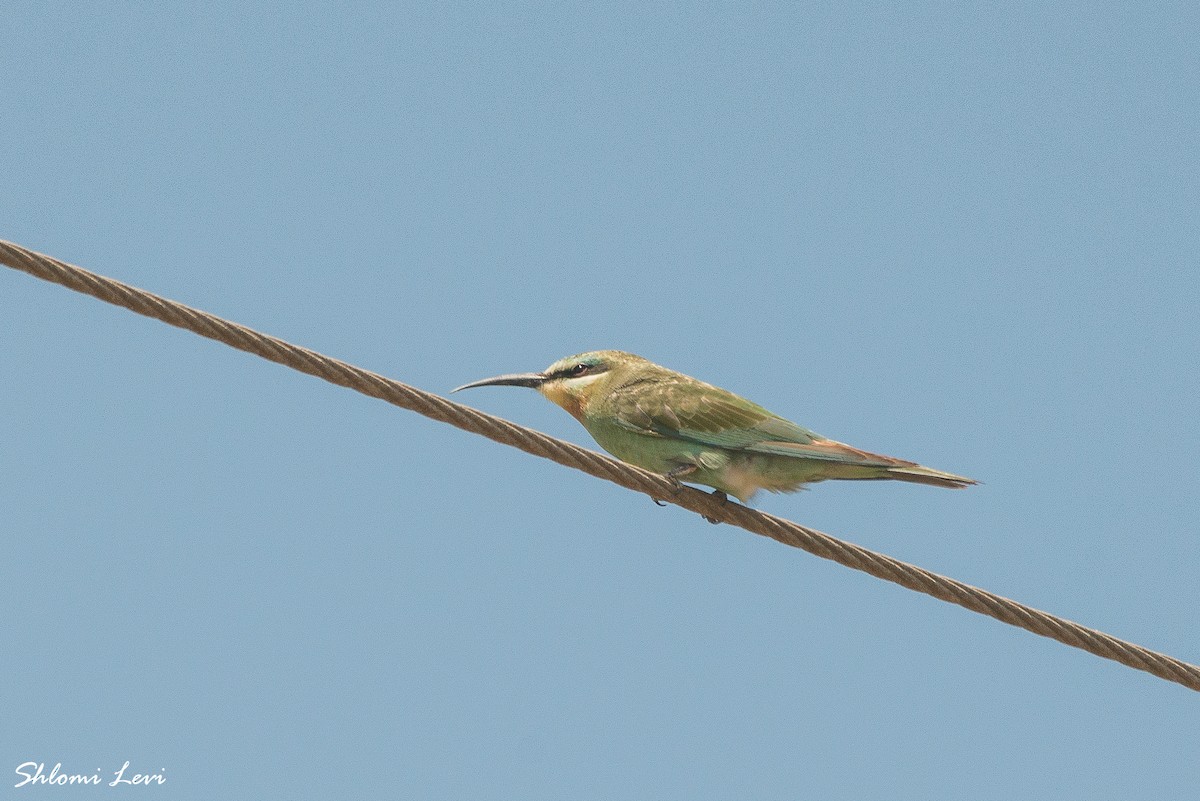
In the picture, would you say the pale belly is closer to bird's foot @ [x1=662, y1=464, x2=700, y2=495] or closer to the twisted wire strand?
bird's foot @ [x1=662, y1=464, x2=700, y2=495]

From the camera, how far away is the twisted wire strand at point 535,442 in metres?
3.34

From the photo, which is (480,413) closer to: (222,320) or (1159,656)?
(222,320)

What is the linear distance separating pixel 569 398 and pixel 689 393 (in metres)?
0.58

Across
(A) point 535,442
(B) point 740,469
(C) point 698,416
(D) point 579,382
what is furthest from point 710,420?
(A) point 535,442

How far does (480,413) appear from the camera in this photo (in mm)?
3750

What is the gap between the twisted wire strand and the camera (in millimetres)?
3342

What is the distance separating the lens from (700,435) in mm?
5383

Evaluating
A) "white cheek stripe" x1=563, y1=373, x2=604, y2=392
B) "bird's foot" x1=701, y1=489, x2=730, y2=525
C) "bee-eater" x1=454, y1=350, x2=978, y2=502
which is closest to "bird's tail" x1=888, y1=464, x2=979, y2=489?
"bee-eater" x1=454, y1=350, x2=978, y2=502

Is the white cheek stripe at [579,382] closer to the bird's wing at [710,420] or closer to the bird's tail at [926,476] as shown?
the bird's wing at [710,420]

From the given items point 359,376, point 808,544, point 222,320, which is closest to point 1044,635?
point 808,544

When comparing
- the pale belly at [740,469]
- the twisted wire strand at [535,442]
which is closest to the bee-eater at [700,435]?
the pale belly at [740,469]

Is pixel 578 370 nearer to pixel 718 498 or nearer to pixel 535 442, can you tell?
pixel 718 498

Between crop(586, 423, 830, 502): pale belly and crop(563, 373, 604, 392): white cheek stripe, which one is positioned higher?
crop(563, 373, 604, 392): white cheek stripe

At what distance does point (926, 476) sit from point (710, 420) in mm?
1007
